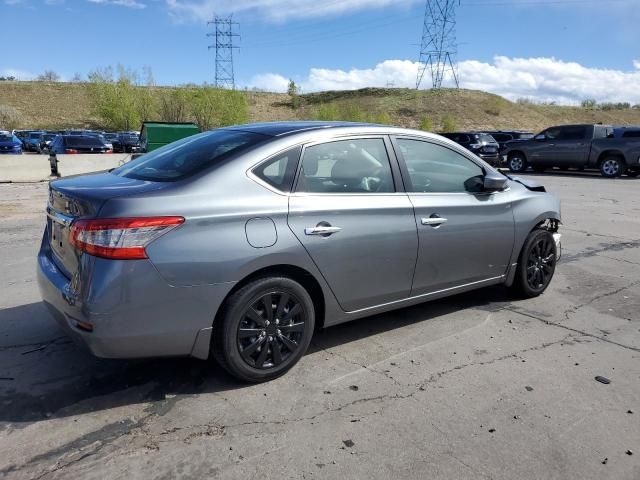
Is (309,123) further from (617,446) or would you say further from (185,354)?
(617,446)

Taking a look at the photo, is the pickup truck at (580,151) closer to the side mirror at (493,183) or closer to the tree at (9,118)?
the side mirror at (493,183)

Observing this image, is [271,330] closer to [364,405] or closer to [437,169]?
[364,405]

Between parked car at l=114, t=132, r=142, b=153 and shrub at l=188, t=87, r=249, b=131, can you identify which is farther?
shrub at l=188, t=87, r=249, b=131

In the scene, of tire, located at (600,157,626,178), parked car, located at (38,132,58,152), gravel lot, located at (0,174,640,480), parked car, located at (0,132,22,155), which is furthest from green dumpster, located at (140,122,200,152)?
gravel lot, located at (0,174,640,480)

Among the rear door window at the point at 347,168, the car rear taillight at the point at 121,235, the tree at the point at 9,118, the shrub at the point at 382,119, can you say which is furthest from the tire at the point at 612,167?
the tree at the point at 9,118

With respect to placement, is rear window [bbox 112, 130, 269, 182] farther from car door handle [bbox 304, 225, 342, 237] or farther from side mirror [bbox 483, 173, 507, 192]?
side mirror [bbox 483, 173, 507, 192]

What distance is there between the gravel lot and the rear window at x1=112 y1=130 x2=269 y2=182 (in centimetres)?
134

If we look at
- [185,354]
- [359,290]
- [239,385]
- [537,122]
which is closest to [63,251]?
[185,354]

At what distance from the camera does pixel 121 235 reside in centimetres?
297

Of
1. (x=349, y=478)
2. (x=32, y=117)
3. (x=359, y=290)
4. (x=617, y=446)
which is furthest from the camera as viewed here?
(x=32, y=117)

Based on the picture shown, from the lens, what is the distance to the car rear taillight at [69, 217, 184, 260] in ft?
9.71

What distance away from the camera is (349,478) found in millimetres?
2629

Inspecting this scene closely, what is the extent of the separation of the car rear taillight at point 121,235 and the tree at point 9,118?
75.5 m

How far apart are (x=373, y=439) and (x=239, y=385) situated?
3.30 feet
